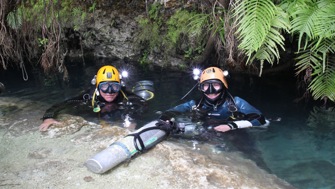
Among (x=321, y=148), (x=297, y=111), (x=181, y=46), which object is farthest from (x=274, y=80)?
(x=321, y=148)

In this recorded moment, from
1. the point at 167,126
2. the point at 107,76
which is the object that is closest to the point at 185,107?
the point at 107,76

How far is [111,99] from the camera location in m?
5.96

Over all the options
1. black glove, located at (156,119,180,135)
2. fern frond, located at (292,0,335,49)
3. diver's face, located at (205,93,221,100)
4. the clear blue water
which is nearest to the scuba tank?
black glove, located at (156,119,180,135)

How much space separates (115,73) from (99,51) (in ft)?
16.8

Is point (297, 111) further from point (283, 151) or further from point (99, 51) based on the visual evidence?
point (99, 51)

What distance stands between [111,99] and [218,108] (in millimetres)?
1880

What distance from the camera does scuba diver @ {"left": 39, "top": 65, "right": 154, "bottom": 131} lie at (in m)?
5.82

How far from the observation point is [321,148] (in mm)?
4852

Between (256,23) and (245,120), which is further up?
(256,23)

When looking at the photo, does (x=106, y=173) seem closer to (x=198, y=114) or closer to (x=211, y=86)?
(x=211, y=86)

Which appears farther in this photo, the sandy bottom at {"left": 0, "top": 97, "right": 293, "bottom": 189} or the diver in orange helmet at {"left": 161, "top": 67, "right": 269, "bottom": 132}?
the diver in orange helmet at {"left": 161, "top": 67, "right": 269, "bottom": 132}

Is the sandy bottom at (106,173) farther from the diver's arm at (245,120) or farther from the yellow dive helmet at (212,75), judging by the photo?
the yellow dive helmet at (212,75)

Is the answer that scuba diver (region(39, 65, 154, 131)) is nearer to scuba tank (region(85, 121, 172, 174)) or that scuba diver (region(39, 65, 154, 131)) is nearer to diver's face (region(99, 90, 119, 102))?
diver's face (region(99, 90, 119, 102))

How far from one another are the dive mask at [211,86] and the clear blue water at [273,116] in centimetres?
74
